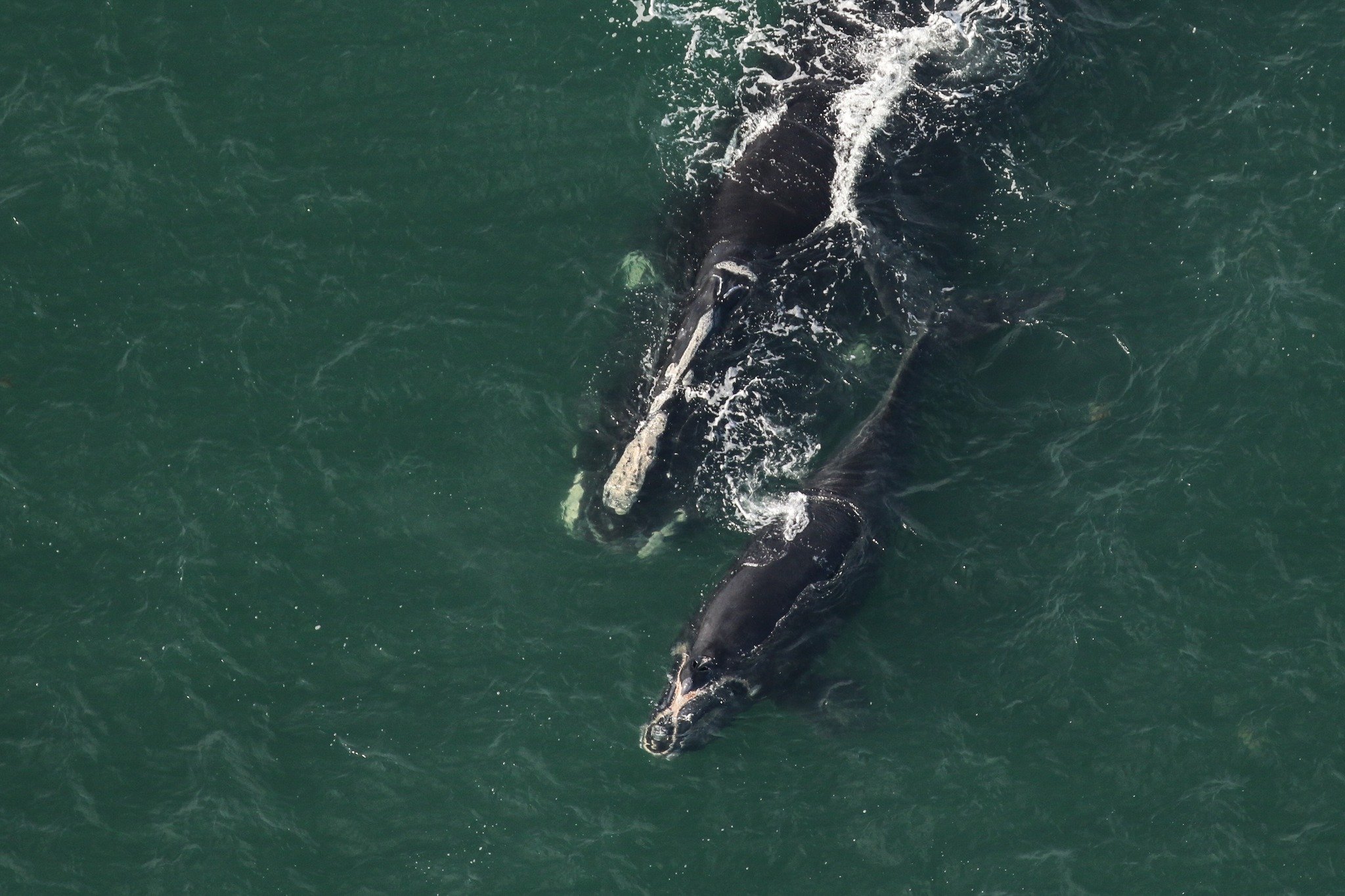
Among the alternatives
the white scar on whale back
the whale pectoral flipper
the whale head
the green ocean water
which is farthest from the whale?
the whale pectoral flipper

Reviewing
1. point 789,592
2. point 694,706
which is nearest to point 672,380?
point 789,592

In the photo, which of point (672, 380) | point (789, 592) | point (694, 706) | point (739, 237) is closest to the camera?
point (694, 706)

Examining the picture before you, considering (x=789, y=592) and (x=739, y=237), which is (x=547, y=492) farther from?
(x=739, y=237)

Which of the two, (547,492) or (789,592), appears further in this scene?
(547,492)

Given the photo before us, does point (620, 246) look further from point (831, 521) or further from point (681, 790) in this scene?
point (681, 790)

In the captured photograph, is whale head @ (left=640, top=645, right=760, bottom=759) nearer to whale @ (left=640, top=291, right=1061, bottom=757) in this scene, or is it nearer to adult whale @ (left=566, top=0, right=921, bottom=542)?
A: whale @ (left=640, top=291, right=1061, bottom=757)

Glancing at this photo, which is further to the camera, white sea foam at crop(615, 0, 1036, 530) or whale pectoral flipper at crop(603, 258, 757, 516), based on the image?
white sea foam at crop(615, 0, 1036, 530)

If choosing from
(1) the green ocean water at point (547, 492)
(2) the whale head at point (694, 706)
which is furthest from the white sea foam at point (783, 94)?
(2) the whale head at point (694, 706)
